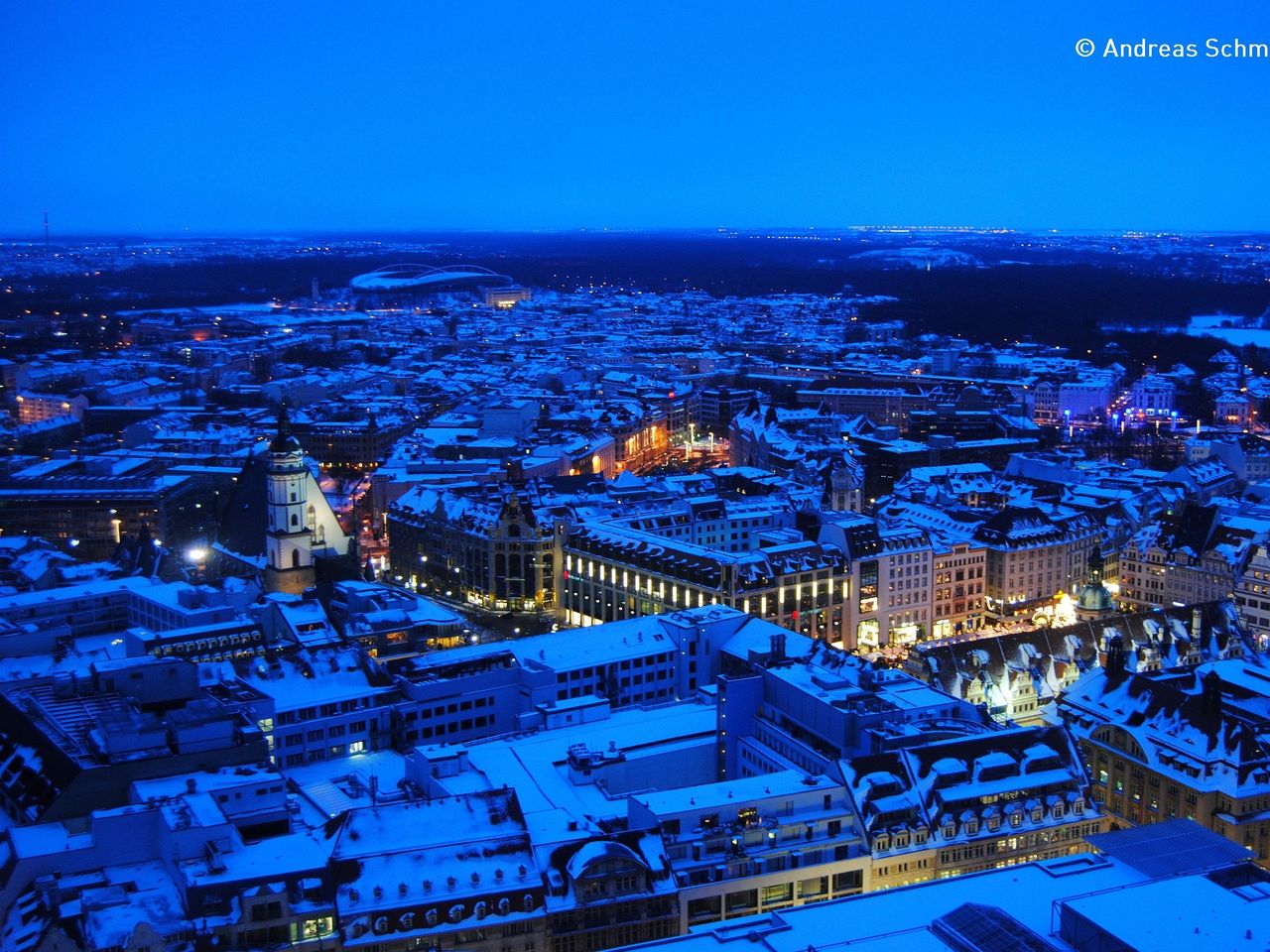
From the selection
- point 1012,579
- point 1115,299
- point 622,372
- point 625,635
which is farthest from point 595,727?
point 1115,299

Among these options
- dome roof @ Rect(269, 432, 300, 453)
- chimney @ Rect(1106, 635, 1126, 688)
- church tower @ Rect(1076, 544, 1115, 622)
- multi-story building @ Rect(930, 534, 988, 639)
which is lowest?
multi-story building @ Rect(930, 534, 988, 639)

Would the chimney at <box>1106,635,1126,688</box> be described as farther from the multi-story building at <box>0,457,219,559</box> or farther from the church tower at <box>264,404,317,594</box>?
the multi-story building at <box>0,457,219,559</box>

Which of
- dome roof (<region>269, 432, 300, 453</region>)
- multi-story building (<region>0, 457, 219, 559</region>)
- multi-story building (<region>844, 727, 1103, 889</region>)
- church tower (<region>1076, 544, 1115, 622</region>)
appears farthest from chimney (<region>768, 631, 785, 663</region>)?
multi-story building (<region>0, 457, 219, 559</region>)

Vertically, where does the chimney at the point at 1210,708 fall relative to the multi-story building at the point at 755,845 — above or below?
above

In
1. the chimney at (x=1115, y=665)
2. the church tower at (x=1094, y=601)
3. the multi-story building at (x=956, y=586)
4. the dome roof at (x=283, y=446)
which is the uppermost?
the dome roof at (x=283, y=446)

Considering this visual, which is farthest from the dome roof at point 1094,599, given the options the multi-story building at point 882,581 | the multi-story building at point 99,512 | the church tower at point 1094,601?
the multi-story building at point 99,512

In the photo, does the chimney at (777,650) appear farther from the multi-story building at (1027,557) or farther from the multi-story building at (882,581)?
the multi-story building at (1027,557)

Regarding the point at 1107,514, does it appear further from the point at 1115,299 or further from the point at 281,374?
the point at 1115,299

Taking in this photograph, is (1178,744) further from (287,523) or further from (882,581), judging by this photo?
(287,523)
